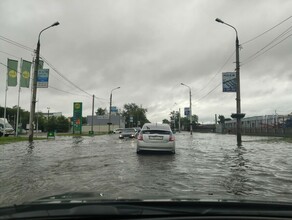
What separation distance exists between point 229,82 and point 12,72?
2377 centimetres

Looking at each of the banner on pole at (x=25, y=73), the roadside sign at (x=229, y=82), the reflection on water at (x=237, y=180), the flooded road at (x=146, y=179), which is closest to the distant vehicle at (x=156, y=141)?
the flooded road at (x=146, y=179)

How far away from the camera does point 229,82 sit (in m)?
29.0

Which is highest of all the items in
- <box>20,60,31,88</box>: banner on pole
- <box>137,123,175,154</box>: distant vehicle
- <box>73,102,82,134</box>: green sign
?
<box>20,60,31,88</box>: banner on pole

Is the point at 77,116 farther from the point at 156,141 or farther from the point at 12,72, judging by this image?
the point at 156,141

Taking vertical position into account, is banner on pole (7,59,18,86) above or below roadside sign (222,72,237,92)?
above

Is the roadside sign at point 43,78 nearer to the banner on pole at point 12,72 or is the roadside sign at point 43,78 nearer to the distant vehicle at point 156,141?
the banner on pole at point 12,72

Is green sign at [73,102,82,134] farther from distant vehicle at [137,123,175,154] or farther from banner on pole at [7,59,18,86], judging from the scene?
distant vehicle at [137,123,175,154]

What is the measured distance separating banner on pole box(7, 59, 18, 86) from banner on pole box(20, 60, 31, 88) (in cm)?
109

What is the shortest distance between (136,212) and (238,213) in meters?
0.68

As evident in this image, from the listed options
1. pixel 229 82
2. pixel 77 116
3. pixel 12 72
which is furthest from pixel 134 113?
pixel 229 82

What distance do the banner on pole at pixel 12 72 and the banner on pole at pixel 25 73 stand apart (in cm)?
109

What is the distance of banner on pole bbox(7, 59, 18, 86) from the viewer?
127 feet

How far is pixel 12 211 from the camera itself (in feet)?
8.57

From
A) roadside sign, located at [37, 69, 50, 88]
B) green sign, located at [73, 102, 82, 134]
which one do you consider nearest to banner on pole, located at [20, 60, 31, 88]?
roadside sign, located at [37, 69, 50, 88]
